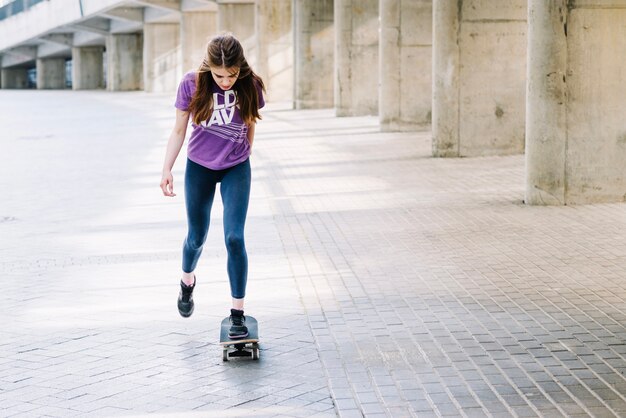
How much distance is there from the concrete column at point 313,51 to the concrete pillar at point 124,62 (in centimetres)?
2923

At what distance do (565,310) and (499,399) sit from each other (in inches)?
80.4

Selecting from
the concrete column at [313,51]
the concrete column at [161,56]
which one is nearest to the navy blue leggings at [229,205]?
the concrete column at [313,51]

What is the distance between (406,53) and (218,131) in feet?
60.2

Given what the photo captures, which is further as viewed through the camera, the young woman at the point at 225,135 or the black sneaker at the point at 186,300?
the black sneaker at the point at 186,300

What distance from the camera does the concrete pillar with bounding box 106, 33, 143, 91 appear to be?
63.6 meters

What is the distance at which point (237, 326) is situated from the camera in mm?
6035

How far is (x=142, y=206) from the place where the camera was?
12.7m

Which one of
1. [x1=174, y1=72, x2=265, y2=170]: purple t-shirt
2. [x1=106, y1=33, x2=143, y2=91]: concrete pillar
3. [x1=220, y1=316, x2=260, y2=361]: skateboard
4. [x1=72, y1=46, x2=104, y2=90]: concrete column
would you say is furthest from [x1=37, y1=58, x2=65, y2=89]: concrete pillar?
[x1=220, y1=316, x2=260, y2=361]: skateboard

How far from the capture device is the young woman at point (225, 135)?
5.86m

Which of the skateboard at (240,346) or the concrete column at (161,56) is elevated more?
the concrete column at (161,56)

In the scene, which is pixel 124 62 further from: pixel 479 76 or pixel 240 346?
pixel 240 346

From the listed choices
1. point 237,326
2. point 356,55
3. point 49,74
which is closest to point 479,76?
point 237,326

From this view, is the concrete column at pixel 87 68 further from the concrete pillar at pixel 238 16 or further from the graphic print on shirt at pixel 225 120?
the graphic print on shirt at pixel 225 120

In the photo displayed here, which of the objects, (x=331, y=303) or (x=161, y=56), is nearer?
(x=331, y=303)
